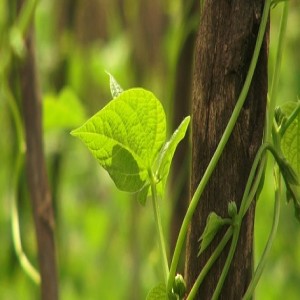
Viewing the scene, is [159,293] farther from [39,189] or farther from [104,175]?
[104,175]

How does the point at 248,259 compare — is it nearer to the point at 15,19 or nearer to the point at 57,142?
the point at 15,19

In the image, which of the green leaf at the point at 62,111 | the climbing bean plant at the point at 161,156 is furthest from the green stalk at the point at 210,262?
the green leaf at the point at 62,111

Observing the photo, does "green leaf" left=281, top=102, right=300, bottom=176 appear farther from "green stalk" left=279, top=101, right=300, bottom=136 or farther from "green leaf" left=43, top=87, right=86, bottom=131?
"green leaf" left=43, top=87, right=86, bottom=131

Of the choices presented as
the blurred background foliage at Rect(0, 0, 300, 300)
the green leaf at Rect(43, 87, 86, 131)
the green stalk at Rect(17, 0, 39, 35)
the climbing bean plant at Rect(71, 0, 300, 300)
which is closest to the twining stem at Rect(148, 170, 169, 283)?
the climbing bean plant at Rect(71, 0, 300, 300)

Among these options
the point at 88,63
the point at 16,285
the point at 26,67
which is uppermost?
the point at 26,67

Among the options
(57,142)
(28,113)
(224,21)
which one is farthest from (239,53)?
(57,142)

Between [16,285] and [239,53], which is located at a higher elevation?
[239,53]
